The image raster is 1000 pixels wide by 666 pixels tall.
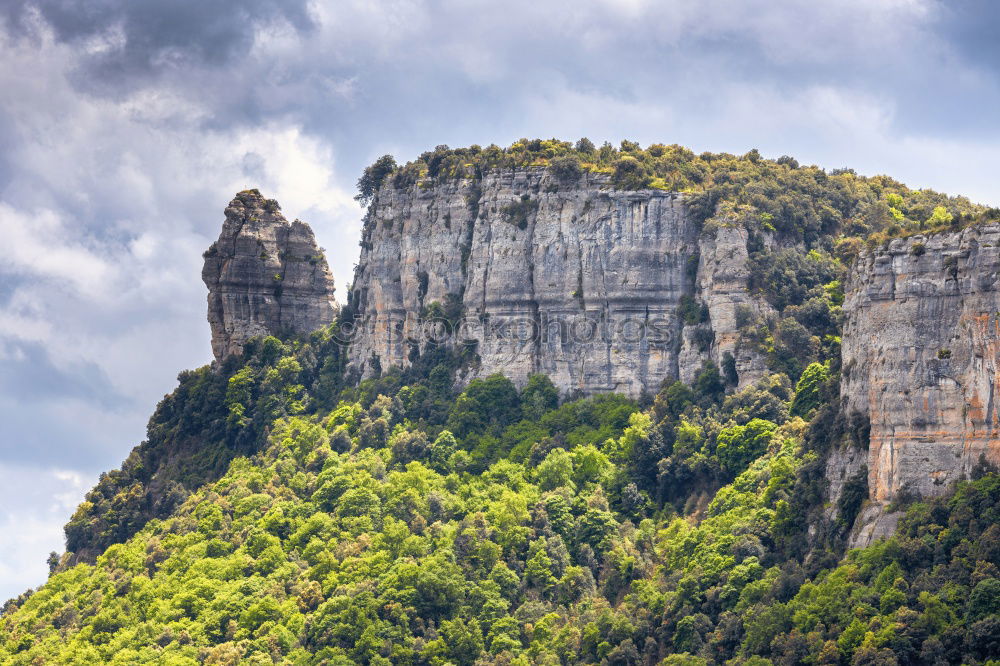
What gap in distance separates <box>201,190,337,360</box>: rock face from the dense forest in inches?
72.0

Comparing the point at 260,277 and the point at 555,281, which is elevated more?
the point at 260,277

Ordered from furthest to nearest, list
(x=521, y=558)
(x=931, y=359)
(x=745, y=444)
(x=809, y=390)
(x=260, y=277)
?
(x=260, y=277) → (x=521, y=558) → (x=809, y=390) → (x=745, y=444) → (x=931, y=359)

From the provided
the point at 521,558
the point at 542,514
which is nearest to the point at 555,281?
the point at 542,514

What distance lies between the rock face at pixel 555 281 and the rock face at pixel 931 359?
20.5m

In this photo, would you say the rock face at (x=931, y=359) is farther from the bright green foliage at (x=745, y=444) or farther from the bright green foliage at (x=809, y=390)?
the bright green foliage at (x=745, y=444)

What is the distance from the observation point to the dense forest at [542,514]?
83.9 meters

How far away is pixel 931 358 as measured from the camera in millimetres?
84250

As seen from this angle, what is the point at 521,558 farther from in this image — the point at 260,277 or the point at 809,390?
the point at 260,277

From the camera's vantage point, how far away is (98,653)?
10500cm

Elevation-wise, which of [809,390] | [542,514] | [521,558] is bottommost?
[521,558]

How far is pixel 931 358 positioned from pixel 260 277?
190 ft

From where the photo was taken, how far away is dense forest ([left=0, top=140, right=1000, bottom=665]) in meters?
83.9

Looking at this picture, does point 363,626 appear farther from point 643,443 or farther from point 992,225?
point 992,225

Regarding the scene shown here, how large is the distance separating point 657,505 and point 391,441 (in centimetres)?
1893
